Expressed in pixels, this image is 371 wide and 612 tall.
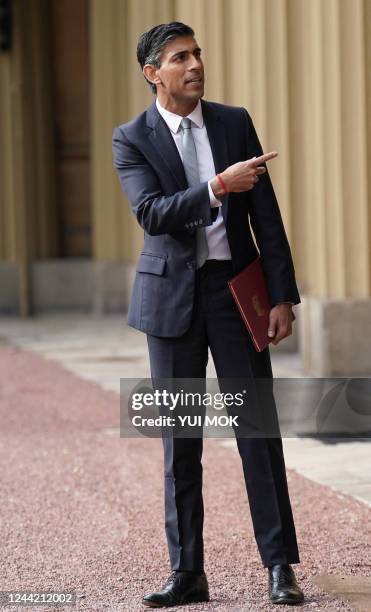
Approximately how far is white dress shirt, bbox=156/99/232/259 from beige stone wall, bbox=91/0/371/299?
4.80 meters

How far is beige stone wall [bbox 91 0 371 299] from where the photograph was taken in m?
9.02

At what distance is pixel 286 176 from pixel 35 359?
3.00 m

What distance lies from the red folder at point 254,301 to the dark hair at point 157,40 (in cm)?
75

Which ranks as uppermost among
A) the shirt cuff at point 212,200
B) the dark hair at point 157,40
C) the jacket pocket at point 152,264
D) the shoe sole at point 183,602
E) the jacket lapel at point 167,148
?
the dark hair at point 157,40

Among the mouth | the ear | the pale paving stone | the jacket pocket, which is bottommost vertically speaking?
the pale paving stone

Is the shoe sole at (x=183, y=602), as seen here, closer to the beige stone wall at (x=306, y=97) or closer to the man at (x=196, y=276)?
the man at (x=196, y=276)

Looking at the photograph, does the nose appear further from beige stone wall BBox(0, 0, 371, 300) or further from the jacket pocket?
beige stone wall BBox(0, 0, 371, 300)

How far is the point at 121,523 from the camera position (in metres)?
5.71

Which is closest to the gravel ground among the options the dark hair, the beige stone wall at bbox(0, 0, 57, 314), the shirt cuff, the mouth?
the shirt cuff

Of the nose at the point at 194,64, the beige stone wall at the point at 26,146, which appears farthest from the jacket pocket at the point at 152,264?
the beige stone wall at the point at 26,146

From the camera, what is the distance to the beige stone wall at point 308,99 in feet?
29.6

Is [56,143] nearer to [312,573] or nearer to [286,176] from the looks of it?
[286,176]

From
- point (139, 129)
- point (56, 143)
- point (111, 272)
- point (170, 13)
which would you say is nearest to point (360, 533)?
point (139, 129)

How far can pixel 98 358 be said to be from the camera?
11.8 meters
